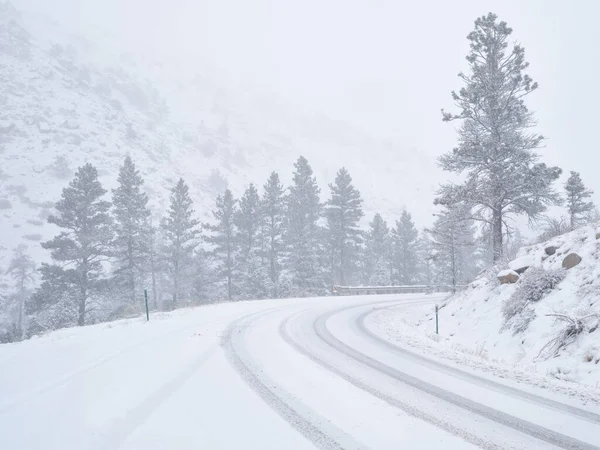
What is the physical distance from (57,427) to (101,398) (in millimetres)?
917

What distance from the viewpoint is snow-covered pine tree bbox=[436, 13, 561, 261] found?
16297 millimetres

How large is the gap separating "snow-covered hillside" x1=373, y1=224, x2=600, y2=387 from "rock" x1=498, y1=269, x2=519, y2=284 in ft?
0.38

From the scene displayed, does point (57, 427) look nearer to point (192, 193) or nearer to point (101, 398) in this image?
point (101, 398)

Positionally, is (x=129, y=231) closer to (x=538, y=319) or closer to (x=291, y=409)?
(x=291, y=409)

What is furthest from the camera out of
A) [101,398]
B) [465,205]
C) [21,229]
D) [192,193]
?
[192,193]

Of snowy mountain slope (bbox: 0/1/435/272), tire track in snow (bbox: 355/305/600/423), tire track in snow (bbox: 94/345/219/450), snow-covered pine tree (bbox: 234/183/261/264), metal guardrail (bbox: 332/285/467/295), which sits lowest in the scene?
metal guardrail (bbox: 332/285/467/295)

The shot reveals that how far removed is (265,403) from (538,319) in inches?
312

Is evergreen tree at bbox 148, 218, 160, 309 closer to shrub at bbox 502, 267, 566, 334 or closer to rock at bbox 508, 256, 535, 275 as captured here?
rock at bbox 508, 256, 535, 275

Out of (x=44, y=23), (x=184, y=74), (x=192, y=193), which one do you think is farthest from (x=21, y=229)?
(x=44, y=23)

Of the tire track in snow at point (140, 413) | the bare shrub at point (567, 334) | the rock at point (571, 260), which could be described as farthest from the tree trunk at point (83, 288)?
the rock at point (571, 260)

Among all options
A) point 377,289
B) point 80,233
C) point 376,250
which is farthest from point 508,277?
point 376,250

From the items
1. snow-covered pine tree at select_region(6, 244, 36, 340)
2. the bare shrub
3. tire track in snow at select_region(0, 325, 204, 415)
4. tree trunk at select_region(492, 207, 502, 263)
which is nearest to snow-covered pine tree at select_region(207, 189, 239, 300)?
snow-covered pine tree at select_region(6, 244, 36, 340)

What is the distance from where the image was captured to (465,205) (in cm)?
1742

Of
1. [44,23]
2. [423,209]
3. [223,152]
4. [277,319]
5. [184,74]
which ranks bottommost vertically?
[277,319]
